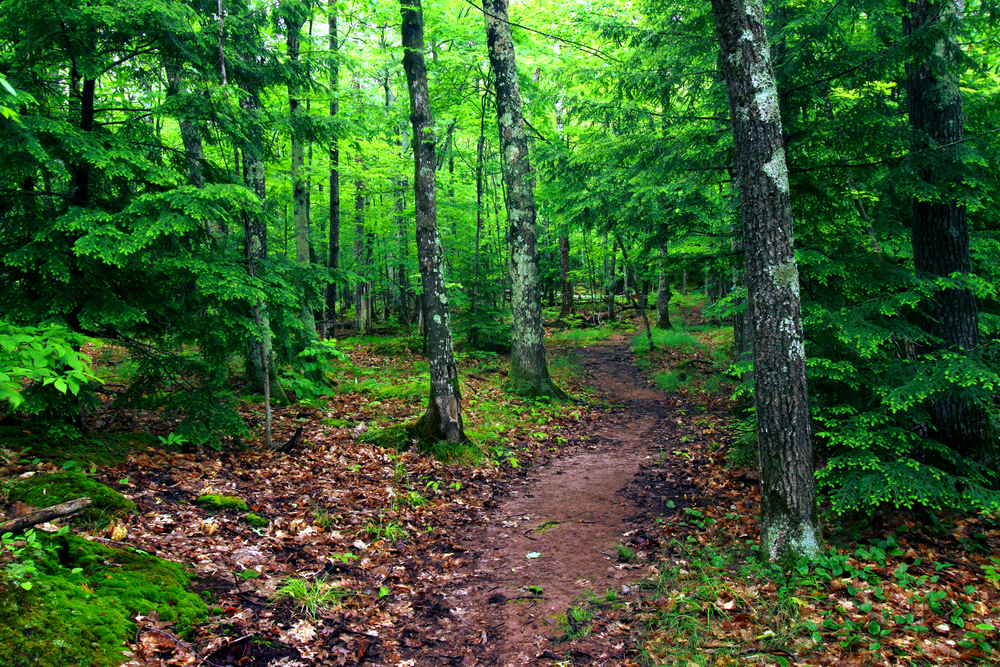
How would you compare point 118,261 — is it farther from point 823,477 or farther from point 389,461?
point 823,477

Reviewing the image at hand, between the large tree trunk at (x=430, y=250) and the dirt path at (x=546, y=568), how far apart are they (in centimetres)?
170

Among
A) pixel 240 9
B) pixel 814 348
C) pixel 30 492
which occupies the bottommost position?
pixel 30 492

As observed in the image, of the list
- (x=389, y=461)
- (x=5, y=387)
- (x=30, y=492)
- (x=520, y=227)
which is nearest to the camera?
(x=5, y=387)

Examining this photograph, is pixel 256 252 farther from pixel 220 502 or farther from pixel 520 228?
pixel 520 228

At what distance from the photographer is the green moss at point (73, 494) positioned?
3.98 m

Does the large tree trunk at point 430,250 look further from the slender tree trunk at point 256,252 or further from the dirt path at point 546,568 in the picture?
the slender tree trunk at point 256,252

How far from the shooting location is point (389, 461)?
7.52 metres

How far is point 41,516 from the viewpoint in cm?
332

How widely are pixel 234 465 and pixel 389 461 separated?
6.89 ft

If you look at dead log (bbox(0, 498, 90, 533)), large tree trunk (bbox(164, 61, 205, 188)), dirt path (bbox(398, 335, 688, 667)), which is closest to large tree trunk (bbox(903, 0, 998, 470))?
dirt path (bbox(398, 335, 688, 667))

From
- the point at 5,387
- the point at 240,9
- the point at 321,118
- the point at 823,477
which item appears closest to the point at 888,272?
the point at 823,477

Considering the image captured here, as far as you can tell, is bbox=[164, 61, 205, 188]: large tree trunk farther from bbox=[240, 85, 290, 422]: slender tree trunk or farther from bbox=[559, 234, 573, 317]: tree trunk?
bbox=[559, 234, 573, 317]: tree trunk

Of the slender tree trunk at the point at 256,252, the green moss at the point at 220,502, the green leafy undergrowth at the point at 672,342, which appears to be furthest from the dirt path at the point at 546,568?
the green leafy undergrowth at the point at 672,342

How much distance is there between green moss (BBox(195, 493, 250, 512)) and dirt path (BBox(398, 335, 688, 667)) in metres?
2.47
